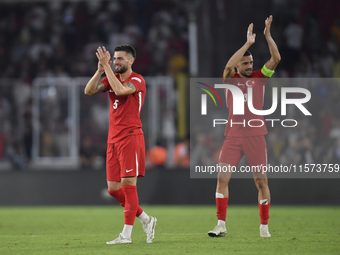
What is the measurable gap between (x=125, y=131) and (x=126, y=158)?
0.30 m

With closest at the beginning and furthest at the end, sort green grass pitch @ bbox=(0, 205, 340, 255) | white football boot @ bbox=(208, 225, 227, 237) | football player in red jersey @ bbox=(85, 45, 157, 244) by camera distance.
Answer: green grass pitch @ bbox=(0, 205, 340, 255)
football player in red jersey @ bbox=(85, 45, 157, 244)
white football boot @ bbox=(208, 225, 227, 237)

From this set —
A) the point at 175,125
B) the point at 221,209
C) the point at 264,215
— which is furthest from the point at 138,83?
the point at 175,125

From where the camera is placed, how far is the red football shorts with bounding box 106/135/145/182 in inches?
234

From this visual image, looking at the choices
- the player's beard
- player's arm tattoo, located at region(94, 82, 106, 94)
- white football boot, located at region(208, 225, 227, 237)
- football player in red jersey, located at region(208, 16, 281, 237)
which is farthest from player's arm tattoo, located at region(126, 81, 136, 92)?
white football boot, located at region(208, 225, 227, 237)

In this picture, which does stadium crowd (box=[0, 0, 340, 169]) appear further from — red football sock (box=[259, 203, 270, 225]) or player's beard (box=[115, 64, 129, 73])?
player's beard (box=[115, 64, 129, 73])

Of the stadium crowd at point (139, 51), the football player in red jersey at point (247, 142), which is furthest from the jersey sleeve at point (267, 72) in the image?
the stadium crowd at point (139, 51)

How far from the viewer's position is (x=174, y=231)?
7453 millimetres

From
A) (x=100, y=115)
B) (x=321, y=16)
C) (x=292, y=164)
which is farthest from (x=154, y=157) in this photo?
(x=321, y=16)

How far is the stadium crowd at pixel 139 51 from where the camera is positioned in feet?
38.1

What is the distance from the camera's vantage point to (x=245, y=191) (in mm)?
11570

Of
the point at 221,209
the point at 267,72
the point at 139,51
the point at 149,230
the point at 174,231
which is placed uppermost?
the point at 139,51

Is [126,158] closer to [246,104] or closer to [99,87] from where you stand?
[99,87]

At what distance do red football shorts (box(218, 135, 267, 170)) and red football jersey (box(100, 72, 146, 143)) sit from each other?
1.19 metres

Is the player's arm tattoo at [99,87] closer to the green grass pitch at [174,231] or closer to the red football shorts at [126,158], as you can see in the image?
the red football shorts at [126,158]
